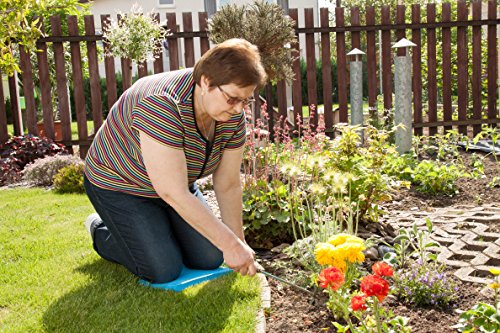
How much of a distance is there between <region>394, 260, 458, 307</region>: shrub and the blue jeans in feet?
3.27

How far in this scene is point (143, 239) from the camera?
314 centimetres

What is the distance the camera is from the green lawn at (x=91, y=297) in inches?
103

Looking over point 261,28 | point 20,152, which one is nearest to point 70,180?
point 20,152

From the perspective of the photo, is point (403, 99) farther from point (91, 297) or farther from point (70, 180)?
point (91, 297)

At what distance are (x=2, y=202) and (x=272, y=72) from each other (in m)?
2.88

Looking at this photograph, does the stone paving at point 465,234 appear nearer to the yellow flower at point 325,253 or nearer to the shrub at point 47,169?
the yellow flower at point 325,253

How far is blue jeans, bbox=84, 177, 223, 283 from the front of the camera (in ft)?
10.3

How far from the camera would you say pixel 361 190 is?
11.8 feet

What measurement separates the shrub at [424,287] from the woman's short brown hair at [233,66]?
1.04 meters

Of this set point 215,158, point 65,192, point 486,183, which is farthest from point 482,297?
point 65,192

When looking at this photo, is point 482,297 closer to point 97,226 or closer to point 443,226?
point 443,226

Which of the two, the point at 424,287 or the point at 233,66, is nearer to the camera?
the point at 233,66

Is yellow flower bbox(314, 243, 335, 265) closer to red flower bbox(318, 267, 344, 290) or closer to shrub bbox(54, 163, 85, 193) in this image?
red flower bbox(318, 267, 344, 290)

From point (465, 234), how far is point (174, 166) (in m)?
1.79
